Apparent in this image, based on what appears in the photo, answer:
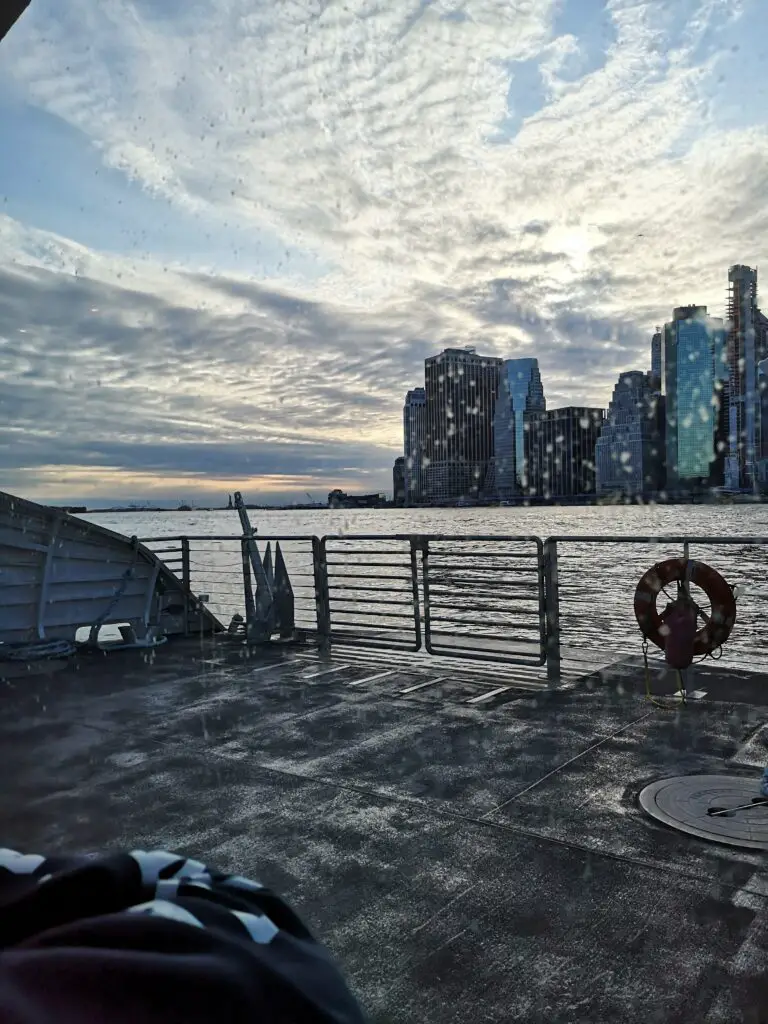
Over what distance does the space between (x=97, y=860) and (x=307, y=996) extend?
→ 0.23 m

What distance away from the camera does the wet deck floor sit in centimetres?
304

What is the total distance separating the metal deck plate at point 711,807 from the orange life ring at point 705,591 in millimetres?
2441

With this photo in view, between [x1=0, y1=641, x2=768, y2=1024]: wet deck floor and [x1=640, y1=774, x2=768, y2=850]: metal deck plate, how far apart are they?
0.38 feet

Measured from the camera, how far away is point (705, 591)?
25.0ft

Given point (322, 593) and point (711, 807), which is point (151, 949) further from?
point (322, 593)

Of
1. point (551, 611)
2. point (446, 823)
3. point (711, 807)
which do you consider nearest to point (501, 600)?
point (551, 611)

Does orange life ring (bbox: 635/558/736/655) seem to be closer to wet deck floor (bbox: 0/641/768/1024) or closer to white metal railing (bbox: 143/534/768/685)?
white metal railing (bbox: 143/534/768/685)

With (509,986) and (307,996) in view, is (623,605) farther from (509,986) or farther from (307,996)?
(307,996)

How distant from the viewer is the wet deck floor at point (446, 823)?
9.97 feet

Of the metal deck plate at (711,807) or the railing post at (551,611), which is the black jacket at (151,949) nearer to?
the metal deck plate at (711,807)

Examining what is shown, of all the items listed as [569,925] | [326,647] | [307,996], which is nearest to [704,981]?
[569,925]

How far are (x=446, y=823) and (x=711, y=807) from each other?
158 cm

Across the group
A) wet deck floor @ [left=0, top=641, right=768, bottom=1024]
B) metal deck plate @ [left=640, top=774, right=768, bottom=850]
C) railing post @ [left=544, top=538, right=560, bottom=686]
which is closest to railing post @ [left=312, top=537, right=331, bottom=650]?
wet deck floor @ [left=0, top=641, right=768, bottom=1024]

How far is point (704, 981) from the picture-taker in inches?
117
